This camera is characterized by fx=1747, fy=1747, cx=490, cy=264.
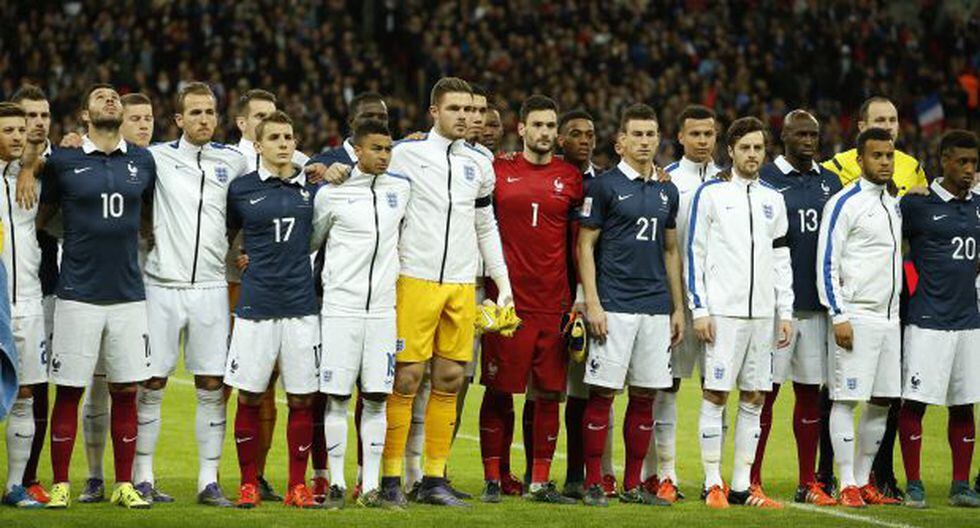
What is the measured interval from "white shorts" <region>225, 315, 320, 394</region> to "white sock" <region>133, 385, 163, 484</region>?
1.80ft

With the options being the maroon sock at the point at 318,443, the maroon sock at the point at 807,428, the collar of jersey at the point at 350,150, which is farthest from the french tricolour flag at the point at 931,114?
the maroon sock at the point at 318,443

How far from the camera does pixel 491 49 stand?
28.0 metres

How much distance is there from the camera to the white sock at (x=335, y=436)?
9.88 metres

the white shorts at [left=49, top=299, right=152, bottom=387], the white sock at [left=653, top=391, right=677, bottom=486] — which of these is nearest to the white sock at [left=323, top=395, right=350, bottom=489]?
the white shorts at [left=49, top=299, right=152, bottom=387]

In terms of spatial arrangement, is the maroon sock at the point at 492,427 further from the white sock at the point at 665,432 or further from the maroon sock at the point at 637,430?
the white sock at the point at 665,432

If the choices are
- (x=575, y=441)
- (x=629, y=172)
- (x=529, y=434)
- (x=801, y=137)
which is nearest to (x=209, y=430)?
(x=529, y=434)

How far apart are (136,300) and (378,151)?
1597 mm

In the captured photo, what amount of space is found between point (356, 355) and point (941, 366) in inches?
144

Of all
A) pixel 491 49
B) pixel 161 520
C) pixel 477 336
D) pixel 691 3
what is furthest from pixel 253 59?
pixel 161 520

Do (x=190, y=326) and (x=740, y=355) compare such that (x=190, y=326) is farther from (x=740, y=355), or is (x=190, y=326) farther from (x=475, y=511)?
(x=740, y=355)

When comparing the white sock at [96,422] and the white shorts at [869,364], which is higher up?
the white shorts at [869,364]

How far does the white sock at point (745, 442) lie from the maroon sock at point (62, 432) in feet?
12.8

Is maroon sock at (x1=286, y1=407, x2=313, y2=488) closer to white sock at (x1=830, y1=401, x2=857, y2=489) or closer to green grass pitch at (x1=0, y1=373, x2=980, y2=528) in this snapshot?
Answer: green grass pitch at (x1=0, y1=373, x2=980, y2=528)

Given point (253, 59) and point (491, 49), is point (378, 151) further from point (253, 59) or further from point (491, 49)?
point (491, 49)
